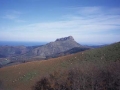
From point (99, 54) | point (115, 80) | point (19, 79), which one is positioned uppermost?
point (99, 54)

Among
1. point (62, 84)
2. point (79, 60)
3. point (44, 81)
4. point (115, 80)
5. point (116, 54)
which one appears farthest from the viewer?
point (79, 60)

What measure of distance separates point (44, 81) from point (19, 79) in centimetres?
657

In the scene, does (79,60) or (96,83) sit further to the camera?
(79,60)

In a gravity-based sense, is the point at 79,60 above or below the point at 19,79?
above

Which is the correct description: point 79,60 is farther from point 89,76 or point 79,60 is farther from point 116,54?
point 89,76

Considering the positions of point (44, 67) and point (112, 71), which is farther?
point (44, 67)

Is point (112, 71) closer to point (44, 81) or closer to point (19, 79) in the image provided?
point (44, 81)

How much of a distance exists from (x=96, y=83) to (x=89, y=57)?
1025cm

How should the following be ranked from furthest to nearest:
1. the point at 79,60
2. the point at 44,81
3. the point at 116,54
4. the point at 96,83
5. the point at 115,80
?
the point at 79,60 → the point at 116,54 → the point at 44,81 → the point at 96,83 → the point at 115,80

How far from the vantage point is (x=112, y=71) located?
16.9 metres

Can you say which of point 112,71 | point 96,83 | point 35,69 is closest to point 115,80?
point 112,71

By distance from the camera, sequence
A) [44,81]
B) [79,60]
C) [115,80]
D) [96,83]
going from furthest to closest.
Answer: [79,60] < [44,81] < [96,83] < [115,80]

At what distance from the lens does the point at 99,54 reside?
27.5 metres

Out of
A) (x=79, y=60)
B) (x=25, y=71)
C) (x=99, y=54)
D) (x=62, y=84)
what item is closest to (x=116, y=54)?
(x=99, y=54)
